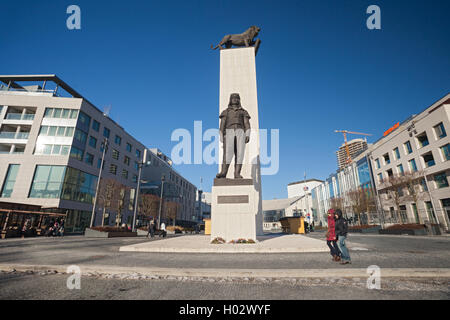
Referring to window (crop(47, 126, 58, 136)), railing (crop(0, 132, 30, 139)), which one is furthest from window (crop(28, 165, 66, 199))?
railing (crop(0, 132, 30, 139))

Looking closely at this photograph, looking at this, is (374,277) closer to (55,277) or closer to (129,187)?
(55,277)

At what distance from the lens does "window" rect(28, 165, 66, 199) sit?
32375mm

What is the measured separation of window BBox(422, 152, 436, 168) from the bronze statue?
3293cm

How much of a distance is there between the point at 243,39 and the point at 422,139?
34.6 metres

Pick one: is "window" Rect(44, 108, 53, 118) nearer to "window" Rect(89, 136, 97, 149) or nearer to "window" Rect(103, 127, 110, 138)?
"window" Rect(89, 136, 97, 149)

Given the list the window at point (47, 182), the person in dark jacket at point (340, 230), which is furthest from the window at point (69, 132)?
the person in dark jacket at point (340, 230)

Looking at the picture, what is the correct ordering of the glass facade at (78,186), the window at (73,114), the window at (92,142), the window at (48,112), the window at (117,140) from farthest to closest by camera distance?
1. the window at (117,140)
2. the window at (92,142)
3. the window at (73,114)
4. the window at (48,112)
5. the glass facade at (78,186)

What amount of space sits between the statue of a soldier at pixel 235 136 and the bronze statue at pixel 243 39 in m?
12.3

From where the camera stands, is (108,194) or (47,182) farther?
(47,182)

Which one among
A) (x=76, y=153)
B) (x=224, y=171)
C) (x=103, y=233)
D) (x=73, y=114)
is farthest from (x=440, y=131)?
(x=73, y=114)

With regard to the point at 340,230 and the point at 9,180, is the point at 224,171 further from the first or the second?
the point at 9,180

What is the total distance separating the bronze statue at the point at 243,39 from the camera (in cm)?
1989

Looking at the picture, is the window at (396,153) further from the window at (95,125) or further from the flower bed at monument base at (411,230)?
the window at (95,125)

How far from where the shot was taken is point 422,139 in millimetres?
34500
